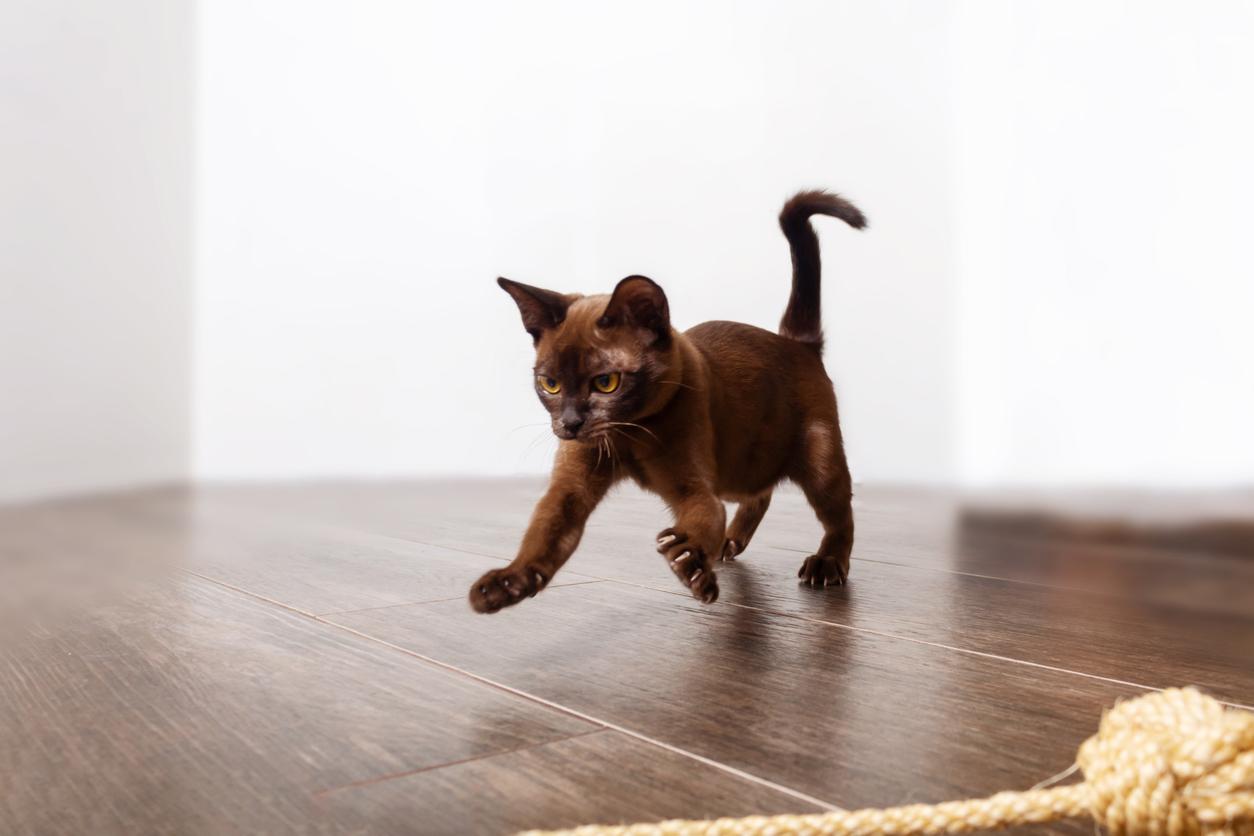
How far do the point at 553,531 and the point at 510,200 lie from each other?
2440 mm

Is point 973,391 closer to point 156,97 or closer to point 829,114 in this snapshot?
point 829,114

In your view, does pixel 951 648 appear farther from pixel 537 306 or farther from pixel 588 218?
pixel 588 218

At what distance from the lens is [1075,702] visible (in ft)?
2.81

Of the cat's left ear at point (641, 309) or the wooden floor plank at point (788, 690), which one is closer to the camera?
the wooden floor plank at point (788, 690)

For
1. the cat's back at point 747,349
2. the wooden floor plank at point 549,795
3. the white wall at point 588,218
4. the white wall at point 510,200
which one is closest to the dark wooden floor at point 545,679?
the wooden floor plank at point 549,795

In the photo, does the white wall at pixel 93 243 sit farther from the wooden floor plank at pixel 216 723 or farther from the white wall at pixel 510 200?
the wooden floor plank at pixel 216 723

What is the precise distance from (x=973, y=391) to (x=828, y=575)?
1602 millimetres

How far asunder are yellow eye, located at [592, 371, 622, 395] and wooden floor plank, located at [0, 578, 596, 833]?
14.9 inches

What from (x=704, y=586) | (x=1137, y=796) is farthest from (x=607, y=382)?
(x=1137, y=796)

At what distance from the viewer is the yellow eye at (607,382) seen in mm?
1155

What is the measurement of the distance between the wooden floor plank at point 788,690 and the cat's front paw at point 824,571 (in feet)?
0.74

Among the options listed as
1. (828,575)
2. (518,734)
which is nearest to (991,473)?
(828,575)

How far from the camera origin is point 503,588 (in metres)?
1.00

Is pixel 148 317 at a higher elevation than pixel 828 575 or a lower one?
higher
